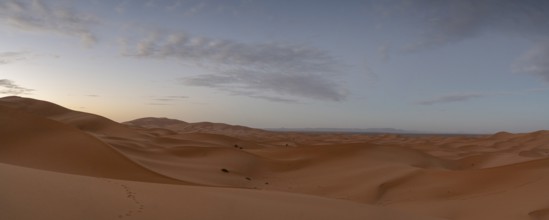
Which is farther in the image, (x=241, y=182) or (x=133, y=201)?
(x=241, y=182)

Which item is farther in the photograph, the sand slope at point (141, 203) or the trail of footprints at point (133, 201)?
the trail of footprints at point (133, 201)

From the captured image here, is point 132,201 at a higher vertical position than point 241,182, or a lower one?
higher

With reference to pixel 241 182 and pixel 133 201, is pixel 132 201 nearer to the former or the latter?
pixel 133 201

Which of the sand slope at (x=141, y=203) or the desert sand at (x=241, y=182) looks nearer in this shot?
the sand slope at (x=141, y=203)

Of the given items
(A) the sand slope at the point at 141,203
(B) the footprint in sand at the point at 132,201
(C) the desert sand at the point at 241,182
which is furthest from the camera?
(C) the desert sand at the point at 241,182

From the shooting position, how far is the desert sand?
514 centimetres

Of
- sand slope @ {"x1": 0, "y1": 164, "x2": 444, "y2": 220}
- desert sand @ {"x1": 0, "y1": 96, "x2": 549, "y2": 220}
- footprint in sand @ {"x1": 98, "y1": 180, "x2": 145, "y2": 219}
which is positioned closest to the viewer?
sand slope @ {"x1": 0, "y1": 164, "x2": 444, "y2": 220}

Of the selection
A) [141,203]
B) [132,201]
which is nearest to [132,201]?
[132,201]

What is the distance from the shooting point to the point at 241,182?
12742 mm

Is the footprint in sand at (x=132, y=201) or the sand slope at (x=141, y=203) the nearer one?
the sand slope at (x=141, y=203)

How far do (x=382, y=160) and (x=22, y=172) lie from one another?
12.7 metres

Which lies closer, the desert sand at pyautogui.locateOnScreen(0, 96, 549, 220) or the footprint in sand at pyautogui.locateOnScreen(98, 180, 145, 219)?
the footprint in sand at pyautogui.locateOnScreen(98, 180, 145, 219)

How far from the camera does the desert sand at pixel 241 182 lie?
514 cm

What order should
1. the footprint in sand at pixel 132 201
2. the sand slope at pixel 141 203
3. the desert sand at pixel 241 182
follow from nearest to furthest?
the sand slope at pixel 141 203, the footprint in sand at pixel 132 201, the desert sand at pixel 241 182
